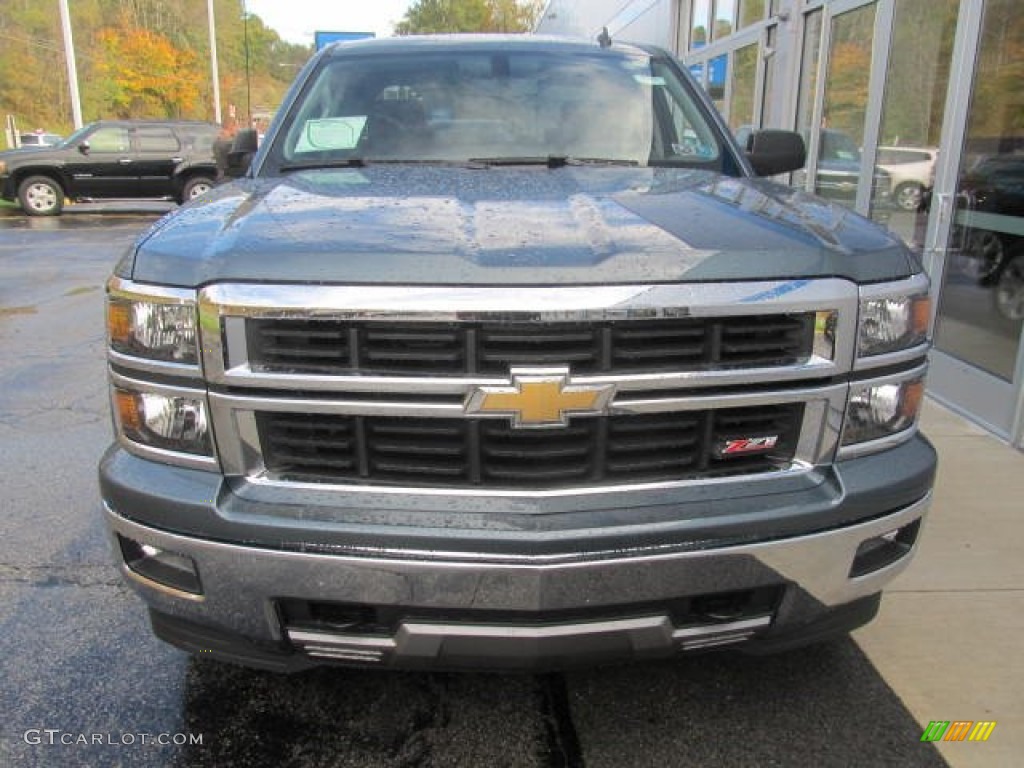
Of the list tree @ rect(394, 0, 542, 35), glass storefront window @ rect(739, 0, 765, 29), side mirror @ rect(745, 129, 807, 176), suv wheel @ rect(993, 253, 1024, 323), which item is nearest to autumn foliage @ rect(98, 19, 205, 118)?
tree @ rect(394, 0, 542, 35)

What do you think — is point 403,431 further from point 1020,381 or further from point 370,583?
point 1020,381

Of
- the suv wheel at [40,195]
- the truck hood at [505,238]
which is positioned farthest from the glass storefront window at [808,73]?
the suv wheel at [40,195]

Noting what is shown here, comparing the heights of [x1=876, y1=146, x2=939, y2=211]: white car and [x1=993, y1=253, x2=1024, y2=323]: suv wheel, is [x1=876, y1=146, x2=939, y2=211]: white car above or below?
above

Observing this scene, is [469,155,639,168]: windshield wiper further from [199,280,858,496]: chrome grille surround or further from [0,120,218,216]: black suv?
[0,120,218,216]: black suv

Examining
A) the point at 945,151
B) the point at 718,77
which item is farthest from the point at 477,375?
the point at 718,77

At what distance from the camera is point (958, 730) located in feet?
7.73

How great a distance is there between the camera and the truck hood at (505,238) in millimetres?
1809

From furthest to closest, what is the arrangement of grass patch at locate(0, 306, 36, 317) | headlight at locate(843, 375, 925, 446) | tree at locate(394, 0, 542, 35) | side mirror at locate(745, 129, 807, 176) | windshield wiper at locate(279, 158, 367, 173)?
tree at locate(394, 0, 542, 35)
grass patch at locate(0, 306, 36, 317)
side mirror at locate(745, 129, 807, 176)
windshield wiper at locate(279, 158, 367, 173)
headlight at locate(843, 375, 925, 446)

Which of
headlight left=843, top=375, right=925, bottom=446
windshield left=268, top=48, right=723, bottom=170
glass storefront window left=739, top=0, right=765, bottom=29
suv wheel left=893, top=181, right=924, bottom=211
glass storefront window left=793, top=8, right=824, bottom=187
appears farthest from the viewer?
glass storefront window left=739, top=0, right=765, bottom=29

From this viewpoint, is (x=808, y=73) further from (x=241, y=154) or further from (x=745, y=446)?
(x=745, y=446)

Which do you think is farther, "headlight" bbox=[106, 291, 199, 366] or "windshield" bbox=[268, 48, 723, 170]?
"windshield" bbox=[268, 48, 723, 170]

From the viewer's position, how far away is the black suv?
17656 millimetres

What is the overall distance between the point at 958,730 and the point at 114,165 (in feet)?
62.0

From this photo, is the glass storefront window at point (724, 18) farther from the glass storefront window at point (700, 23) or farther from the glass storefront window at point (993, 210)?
the glass storefront window at point (993, 210)
